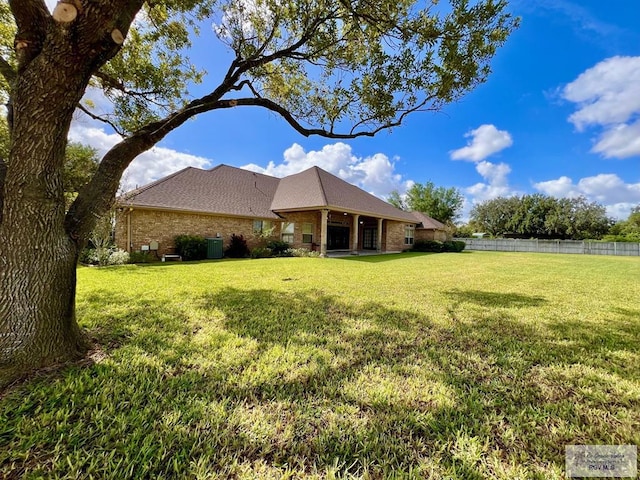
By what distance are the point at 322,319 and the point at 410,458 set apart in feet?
9.50

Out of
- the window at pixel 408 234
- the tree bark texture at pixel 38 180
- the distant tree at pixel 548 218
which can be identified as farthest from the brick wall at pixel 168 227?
the distant tree at pixel 548 218

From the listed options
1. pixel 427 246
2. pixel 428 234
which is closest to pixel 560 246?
pixel 428 234

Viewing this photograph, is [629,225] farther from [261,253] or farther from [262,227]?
[261,253]

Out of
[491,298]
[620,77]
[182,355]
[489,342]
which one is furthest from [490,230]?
[182,355]

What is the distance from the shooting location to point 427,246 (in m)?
26.5

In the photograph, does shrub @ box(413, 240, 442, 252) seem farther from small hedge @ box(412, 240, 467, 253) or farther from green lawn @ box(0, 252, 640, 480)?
green lawn @ box(0, 252, 640, 480)

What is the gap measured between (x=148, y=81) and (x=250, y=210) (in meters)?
9.76

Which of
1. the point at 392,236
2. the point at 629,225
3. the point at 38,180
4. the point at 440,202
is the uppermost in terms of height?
the point at 440,202

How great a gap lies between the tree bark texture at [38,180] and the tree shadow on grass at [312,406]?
0.57 m

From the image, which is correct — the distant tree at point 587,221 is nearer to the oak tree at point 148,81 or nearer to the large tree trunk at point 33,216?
the oak tree at point 148,81

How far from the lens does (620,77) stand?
8.69m

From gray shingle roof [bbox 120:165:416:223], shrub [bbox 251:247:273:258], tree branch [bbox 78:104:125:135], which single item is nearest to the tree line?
gray shingle roof [bbox 120:165:416:223]

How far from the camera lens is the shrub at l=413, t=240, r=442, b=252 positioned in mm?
25969

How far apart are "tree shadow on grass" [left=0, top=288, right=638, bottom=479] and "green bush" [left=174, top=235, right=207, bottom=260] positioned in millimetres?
9857
